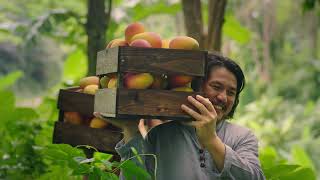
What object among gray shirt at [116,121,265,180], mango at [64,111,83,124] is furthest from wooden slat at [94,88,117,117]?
mango at [64,111,83,124]

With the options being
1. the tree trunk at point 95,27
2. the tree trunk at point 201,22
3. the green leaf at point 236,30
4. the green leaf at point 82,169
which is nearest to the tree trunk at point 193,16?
the tree trunk at point 201,22

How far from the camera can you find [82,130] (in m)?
2.55

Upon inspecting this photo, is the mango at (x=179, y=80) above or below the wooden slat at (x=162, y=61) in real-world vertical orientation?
below

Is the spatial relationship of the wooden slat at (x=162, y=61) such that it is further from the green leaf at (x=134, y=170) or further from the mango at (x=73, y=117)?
the mango at (x=73, y=117)

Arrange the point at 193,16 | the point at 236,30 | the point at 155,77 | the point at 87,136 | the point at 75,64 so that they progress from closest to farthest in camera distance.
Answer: the point at 155,77 → the point at 87,136 → the point at 193,16 → the point at 236,30 → the point at 75,64

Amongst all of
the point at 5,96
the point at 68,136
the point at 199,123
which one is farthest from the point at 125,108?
the point at 5,96

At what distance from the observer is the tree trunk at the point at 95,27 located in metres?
3.43

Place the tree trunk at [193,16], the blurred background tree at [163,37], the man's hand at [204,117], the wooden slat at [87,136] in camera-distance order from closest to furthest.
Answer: the man's hand at [204,117] < the wooden slat at [87,136] < the blurred background tree at [163,37] < the tree trunk at [193,16]

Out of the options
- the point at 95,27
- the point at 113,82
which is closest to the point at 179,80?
the point at 113,82

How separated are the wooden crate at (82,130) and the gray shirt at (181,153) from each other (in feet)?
1.26

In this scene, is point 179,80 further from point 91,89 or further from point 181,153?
point 91,89

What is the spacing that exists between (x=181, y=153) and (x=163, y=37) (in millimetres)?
1133

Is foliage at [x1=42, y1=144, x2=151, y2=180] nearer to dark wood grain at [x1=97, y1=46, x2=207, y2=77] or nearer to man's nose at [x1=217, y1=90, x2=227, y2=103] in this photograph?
dark wood grain at [x1=97, y1=46, x2=207, y2=77]

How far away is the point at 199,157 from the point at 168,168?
0.11 m
